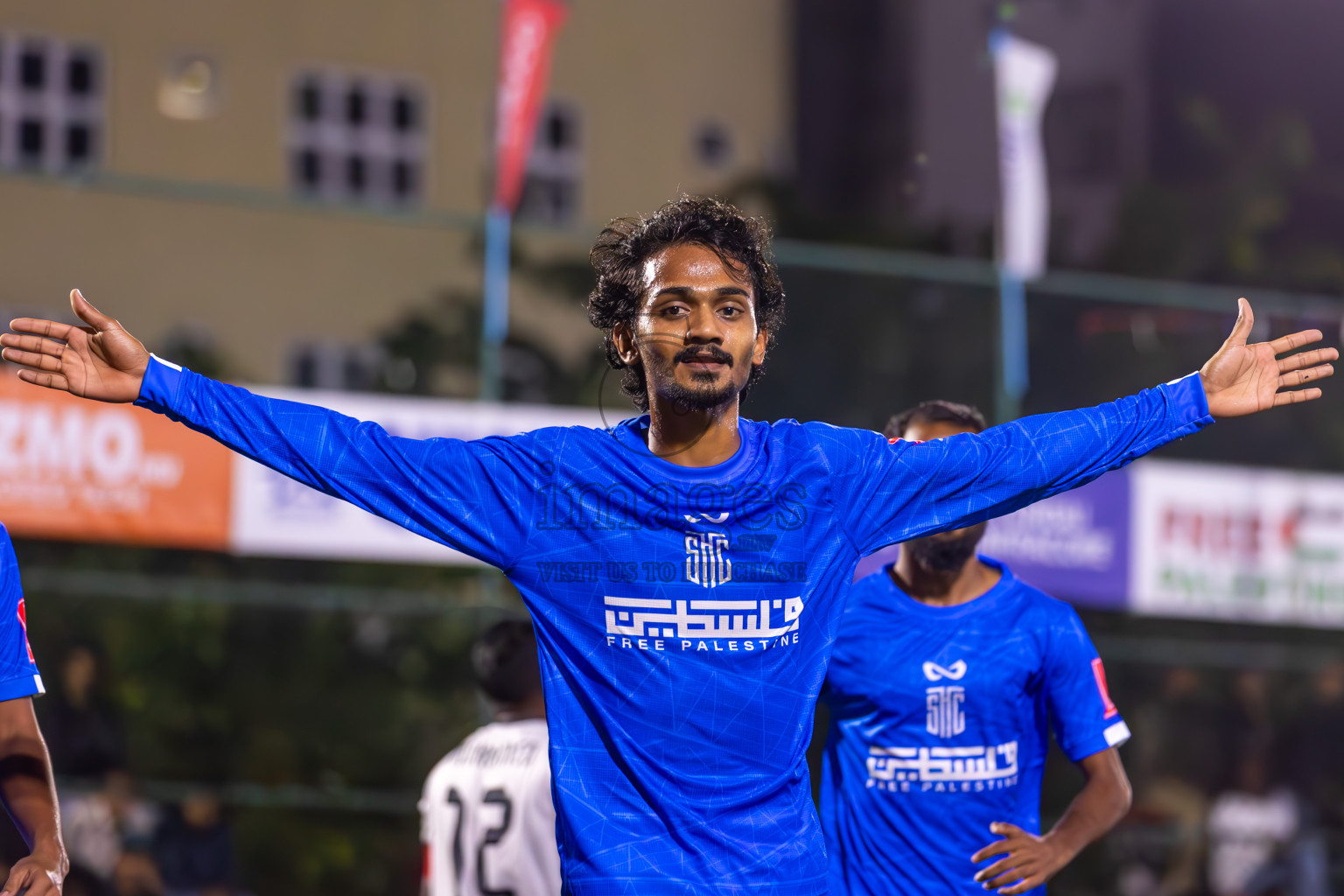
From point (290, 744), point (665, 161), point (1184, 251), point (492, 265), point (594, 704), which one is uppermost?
point (665, 161)

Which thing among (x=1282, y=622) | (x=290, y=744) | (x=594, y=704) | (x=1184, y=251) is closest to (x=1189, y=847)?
(x=1282, y=622)

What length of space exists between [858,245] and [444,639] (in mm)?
8832

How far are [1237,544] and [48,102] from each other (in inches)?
508

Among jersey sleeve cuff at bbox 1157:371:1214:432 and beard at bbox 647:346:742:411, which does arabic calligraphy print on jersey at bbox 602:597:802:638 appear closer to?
beard at bbox 647:346:742:411

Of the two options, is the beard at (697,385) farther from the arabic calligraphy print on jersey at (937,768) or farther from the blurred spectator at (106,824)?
the blurred spectator at (106,824)

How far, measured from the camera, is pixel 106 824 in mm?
9164

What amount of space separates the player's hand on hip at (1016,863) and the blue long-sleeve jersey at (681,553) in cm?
135

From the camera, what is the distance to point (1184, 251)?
17.8m

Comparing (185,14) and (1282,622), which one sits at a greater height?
(185,14)

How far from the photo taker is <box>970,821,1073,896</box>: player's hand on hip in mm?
4383

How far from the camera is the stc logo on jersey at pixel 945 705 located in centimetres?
468

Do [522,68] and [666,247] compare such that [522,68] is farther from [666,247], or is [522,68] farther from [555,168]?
[666,247]

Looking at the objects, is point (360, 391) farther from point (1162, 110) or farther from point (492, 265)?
point (1162, 110)

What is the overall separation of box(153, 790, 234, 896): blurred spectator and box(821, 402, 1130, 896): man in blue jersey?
5.55m
